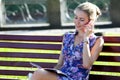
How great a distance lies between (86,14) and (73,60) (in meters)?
0.48

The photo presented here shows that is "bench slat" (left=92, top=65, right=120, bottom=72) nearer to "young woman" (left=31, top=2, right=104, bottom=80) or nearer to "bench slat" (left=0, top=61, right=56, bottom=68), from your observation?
"young woman" (left=31, top=2, right=104, bottom=80)

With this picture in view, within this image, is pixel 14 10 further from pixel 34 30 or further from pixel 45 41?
pixel 45 41

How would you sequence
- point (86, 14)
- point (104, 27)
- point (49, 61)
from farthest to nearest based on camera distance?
1. point (104, 27)
2. point (49, 61)
3. point (86, 14)

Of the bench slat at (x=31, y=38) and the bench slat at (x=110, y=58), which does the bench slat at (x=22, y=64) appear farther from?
the bench slat at (x=110, y=58)

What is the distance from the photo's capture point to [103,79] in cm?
434

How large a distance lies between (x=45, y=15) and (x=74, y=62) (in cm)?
850

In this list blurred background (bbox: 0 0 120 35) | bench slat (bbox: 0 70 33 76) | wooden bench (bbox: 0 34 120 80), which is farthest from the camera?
blurred background (bbox: 0 0 120 35)

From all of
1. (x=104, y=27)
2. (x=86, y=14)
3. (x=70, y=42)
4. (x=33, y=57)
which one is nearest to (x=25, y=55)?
(x=33, y=57)

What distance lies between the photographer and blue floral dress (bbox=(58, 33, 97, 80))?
13.7 ft

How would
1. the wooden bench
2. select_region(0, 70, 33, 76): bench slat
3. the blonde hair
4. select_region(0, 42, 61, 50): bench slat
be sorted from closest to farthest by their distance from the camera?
the blonde hair < the wooden bench < select_region(0, 42, 61, 50): bench slat < select_region(0, 70, 33, 76): bench slat

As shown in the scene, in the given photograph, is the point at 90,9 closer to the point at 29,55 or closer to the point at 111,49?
the point at 111,49

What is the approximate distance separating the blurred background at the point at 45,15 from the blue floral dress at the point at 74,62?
315 inches

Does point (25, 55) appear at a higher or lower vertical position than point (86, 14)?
lower

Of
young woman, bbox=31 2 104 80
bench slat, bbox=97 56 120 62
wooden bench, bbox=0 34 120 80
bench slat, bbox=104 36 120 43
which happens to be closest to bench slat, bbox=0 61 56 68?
wooden bench, bbox=0 34 120 80
